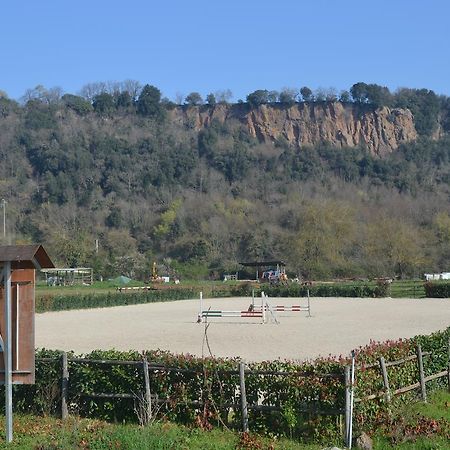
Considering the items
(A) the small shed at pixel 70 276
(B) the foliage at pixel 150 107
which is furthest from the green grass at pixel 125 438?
(B) the foliage at pixel 150 107

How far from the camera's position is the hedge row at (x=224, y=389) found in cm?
995

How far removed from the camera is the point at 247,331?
2828cm

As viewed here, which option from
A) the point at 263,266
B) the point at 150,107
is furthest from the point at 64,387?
the point at 150,107

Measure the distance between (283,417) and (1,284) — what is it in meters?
4.18

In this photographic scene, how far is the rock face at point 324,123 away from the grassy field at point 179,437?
523ft

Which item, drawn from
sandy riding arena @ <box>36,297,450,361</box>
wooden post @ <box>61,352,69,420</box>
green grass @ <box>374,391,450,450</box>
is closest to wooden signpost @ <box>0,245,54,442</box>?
wooden post @ <box>61,352,69,420</box>

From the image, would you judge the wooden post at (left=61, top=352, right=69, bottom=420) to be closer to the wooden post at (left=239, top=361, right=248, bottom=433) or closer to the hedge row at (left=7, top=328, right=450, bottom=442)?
the hedge row at (left=7, top=328, right=450, bottom=442)

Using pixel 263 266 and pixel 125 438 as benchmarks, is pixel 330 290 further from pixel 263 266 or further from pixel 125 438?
pixel 125 438

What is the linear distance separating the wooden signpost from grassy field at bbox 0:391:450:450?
758 millimetres

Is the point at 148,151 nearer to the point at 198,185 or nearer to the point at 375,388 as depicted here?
the point at 198,185

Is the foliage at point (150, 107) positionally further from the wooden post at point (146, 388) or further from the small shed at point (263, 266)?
the wooden post at point (146, 388)

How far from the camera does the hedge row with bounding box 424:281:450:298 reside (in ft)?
181

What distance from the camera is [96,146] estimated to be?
145375 mm

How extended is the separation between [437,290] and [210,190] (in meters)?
81.1
